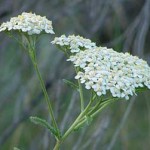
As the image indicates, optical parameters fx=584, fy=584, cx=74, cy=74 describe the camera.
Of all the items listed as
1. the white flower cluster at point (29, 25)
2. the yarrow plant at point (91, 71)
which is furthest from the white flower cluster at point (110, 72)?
the white flower cluster at point (29, 25)

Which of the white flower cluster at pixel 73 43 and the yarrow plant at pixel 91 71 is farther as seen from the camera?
the white flower cluster at pixel 73 43

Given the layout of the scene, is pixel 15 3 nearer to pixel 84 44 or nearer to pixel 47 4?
pixel 47 4

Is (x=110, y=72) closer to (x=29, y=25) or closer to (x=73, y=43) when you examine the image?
(x=73, y=43)

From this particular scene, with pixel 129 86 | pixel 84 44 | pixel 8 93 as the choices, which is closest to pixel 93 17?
pixel 8 93

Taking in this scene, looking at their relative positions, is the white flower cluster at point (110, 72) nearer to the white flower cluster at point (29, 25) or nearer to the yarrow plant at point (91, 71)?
the yarrow plant at point (91, 71)

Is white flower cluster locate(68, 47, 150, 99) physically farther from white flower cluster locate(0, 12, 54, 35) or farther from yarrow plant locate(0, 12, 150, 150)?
white flower cluster locate(0, 12, 54, 35)

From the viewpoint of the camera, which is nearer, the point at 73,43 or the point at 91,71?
the point at 91,71

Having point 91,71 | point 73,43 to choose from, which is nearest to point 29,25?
point 73,43

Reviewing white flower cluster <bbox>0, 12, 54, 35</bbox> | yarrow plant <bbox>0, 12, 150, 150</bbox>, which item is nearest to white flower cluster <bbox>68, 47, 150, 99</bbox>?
yarrow plant <bbox>0, 12, 150, 150</bbox>
